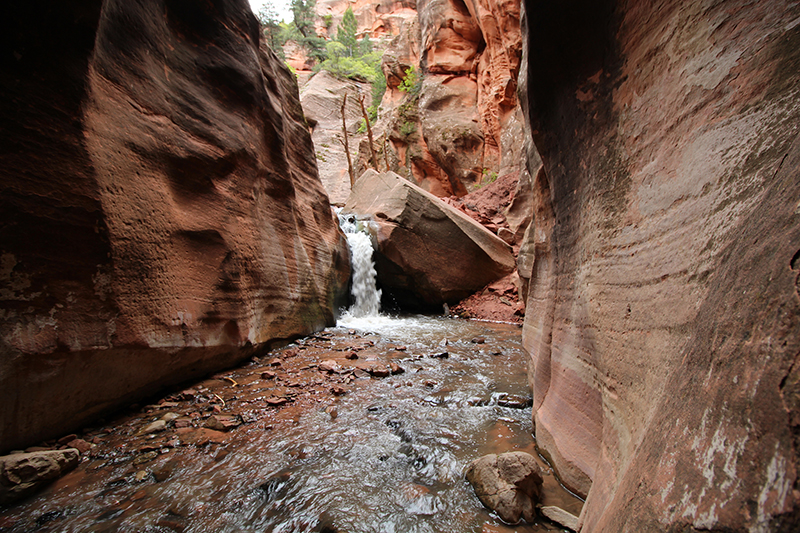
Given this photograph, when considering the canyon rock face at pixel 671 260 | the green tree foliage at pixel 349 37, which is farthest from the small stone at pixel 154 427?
the green tree foliage at pixel 349 37

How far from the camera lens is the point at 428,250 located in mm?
8844

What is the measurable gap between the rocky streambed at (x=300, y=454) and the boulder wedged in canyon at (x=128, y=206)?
474 mm

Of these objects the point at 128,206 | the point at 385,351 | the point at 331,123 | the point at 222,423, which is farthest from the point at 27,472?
the point at 331,123

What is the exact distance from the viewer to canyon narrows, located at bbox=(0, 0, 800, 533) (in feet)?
3.06

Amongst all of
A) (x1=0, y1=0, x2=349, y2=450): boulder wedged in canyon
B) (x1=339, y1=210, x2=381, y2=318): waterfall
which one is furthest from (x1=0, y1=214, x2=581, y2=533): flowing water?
(x1=339, y1=210, x2=381, y2=318): waterfall

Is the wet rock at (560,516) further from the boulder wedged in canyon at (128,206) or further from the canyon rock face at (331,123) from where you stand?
the canyon rock face at (331,123)

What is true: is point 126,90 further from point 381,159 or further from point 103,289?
point 381,159

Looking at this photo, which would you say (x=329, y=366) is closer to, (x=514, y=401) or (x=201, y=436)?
(x=201, y=436)

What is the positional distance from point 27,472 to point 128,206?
1831mm

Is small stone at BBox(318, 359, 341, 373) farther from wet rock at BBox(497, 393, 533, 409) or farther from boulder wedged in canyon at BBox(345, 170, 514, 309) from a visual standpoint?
boulder wedged in canyon at BBox(345, 170, 514, 309)

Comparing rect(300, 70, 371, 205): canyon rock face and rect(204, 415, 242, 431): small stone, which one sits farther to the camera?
rect(300, 70, 371, 205): canyon rock face

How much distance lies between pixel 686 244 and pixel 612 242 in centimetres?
61

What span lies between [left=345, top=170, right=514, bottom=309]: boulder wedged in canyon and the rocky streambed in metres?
4.87

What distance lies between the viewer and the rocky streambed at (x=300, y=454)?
1770mm
